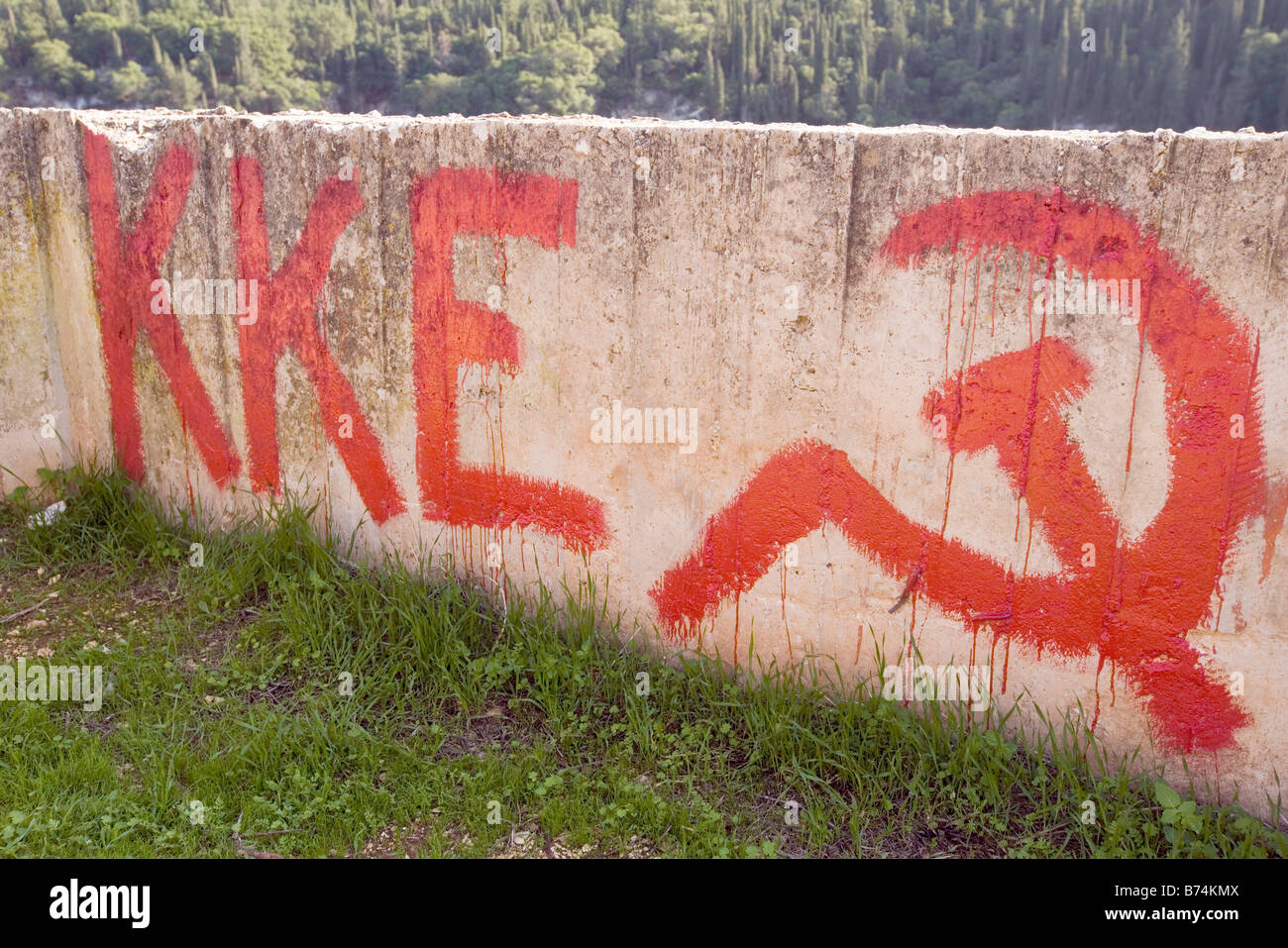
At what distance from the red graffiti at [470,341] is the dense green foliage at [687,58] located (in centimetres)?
1818

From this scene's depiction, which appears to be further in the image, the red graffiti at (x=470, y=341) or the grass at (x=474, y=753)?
the red graffiti at (x=470, y=341)

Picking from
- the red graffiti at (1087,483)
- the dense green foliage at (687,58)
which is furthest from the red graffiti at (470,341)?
the dense green foliage at (687,58)

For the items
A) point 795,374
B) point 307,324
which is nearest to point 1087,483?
point 795,374

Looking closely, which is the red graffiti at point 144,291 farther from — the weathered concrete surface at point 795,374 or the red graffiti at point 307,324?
the red graffiti at point 307,324

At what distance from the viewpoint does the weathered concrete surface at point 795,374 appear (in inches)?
98.3

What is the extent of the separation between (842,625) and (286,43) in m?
23.7

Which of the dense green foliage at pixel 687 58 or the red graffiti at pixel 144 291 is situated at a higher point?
the dense green foliage at pixel 687 58

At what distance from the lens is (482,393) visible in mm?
3242

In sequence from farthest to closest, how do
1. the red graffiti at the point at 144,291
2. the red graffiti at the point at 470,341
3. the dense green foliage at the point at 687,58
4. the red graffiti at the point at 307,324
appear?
the dense green foliage at the point at 687,58 < the red graffiti at the point at 144,291 < the red graffiti at the point at 307,324 < the red graffiti at the point at 470,341

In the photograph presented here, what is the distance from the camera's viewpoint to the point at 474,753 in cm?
289

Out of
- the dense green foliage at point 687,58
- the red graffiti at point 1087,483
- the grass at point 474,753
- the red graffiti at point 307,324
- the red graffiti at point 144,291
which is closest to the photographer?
→ the red graffiti at point 1087,483

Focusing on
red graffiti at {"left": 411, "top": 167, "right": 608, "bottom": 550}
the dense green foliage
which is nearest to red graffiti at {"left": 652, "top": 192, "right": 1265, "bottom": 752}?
red graffiti at {"left": 411, "top": 167, "right": 608, "bottom": 550}

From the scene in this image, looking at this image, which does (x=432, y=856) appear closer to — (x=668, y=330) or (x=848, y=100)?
(x=668, y=330)

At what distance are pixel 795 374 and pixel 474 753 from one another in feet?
4.54
